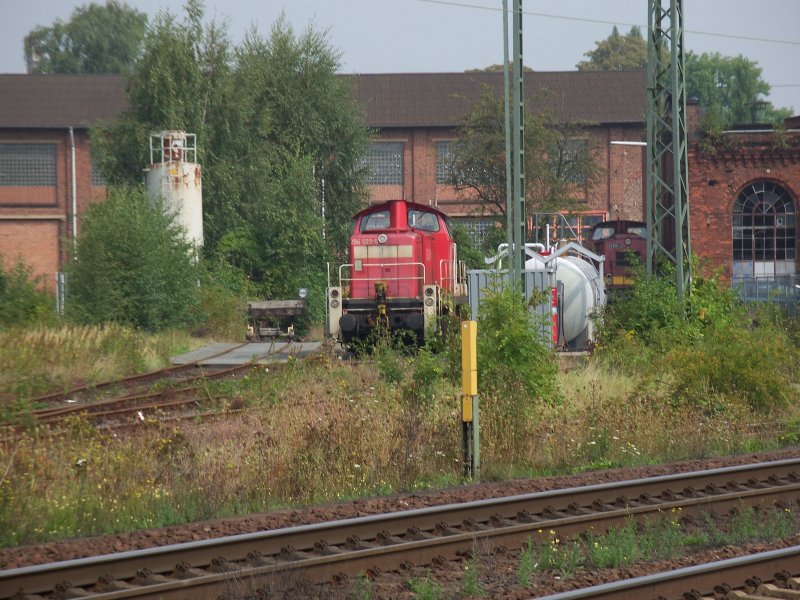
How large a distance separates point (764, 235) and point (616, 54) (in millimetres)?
62858

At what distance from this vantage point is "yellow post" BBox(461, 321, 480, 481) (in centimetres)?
1084

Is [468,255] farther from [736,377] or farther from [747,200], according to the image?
[736,377]

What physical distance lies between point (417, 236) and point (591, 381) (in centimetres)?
751

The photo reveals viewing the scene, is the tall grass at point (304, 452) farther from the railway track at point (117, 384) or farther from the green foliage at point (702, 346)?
the railway track at point (117, 384)

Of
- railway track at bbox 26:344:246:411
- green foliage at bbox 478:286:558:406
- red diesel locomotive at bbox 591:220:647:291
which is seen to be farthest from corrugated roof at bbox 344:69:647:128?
green foliage at bbox 478:286:558:406

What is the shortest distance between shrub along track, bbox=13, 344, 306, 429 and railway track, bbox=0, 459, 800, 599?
534 cm

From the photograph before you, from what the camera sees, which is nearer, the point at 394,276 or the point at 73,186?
the point at 394,276

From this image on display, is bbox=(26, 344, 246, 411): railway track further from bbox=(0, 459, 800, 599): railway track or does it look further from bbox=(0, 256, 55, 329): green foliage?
bbox=(0, 459, 800, 599): railway track

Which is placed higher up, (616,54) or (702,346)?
(616,54)

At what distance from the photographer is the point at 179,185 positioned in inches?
1374

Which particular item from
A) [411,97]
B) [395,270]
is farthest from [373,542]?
[411,97]

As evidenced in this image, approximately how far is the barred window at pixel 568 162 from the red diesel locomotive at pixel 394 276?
25.0 m

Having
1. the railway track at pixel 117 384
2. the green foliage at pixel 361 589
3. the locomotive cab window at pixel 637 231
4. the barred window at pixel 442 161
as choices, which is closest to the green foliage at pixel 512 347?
the green foliage at pixel 361 589

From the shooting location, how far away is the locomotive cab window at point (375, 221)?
23484 millimetres
